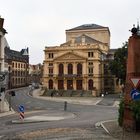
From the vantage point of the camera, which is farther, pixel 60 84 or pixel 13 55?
pixel 13 55

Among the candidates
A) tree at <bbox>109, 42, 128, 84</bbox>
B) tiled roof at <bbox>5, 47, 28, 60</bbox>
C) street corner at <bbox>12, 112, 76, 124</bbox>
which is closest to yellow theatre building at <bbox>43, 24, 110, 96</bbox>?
tree at <bbox>109, 42, 128, 84</bbox>

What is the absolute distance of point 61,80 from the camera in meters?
104

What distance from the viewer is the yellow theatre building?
100375 millimetres

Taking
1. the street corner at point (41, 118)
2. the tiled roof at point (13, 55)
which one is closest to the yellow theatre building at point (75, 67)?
the tiled roof at point (13, 55)

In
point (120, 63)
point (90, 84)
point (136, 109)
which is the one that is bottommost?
point (136, 109)

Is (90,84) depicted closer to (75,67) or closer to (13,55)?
(75,67)

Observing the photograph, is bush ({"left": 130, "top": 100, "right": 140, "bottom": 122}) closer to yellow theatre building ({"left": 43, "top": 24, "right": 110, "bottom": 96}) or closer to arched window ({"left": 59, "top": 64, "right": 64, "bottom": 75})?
yellow theatre building ({"left": 43, "top": 24, "right": 110, "bottom": 96})

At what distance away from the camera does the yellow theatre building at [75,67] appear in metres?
100

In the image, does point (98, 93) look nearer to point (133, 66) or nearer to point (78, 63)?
point (78, 63)

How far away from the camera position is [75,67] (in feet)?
335

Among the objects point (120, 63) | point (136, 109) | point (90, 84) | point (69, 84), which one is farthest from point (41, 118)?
point (69, 84)

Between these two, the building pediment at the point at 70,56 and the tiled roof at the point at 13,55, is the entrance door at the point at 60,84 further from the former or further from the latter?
the tiled roof at the point at 13,55

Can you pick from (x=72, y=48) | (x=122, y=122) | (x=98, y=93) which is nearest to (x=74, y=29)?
(x=72, y=48)

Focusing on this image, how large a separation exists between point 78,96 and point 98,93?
6729 millimetres
